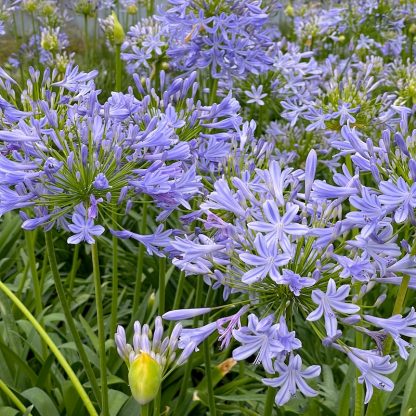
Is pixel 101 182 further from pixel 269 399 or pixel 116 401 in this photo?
pixel 116 401

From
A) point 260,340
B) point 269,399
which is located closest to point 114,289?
point 269,399

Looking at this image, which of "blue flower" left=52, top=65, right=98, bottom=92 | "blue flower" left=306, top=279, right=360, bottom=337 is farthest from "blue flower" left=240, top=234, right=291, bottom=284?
"blue flower" left=52, top=65, right=98, bottom=92

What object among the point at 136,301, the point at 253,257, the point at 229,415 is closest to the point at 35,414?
the point at 136,301

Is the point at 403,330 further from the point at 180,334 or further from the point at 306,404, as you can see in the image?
the point at 306,404

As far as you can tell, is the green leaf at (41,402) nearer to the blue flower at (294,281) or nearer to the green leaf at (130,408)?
the green leaf at (130,408)

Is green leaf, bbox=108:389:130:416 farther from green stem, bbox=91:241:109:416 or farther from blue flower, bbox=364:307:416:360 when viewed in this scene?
blue flower, bbox=364:307:416:360

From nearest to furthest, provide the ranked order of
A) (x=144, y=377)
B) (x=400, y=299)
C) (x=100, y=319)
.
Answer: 1. (x=144, y=377)
2. (x=400, y=299)
3. (x=100, y=319)
